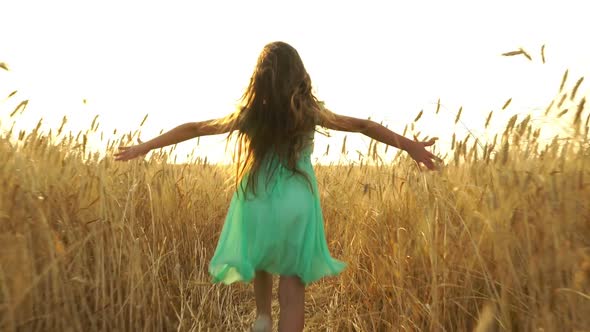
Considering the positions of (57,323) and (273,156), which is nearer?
(57,323)

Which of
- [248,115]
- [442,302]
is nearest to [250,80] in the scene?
[248,115]

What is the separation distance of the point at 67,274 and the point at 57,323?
199 mm

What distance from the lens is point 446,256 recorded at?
6.62ft

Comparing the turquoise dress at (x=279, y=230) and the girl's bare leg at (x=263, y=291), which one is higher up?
the turquoise dress at (x=279, y=230)

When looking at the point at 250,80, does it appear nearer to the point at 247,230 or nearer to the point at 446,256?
the point at 247,230

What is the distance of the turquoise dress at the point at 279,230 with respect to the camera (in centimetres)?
202

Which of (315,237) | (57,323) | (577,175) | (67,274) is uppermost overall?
(577,175)

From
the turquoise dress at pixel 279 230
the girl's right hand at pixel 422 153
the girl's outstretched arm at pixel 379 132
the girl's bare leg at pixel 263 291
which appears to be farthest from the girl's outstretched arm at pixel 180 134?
the girl's right hand at pixel 422 153

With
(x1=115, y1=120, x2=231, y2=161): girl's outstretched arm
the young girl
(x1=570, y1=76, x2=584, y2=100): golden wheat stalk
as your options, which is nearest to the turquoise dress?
the young girl

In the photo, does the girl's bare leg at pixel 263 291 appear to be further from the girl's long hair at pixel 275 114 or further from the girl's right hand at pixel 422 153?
the girl's right hand at pixel 422 153

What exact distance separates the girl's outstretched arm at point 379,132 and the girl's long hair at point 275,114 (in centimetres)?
5

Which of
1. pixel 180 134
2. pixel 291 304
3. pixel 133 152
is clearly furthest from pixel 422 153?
pixel 133 152

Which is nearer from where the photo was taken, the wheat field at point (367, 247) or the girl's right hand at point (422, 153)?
the wheat field at point (367, 247)

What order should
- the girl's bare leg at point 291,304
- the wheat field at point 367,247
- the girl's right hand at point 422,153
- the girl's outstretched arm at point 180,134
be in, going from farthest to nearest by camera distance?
1. the girl's outstretched arm at point 180,134
2. the girl's right hand at point 422,153
3. the girl's bare leg at point 291,304
4. the wheat field at point 367,247
